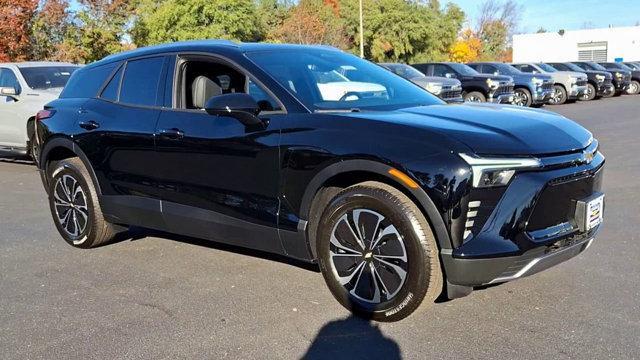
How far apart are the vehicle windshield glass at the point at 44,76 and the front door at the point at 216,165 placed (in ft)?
22.9

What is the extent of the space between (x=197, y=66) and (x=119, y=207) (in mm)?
1353

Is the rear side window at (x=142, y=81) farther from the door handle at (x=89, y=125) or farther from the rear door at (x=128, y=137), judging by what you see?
the door handle at (x=89, y=125)

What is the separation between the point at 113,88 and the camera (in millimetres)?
5457

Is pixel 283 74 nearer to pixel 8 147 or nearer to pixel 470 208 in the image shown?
pixel 470 208

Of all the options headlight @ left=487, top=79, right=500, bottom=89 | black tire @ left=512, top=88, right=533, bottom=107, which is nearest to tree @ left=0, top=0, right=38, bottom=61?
headlight @ left=487, top=79, right=500, bottom=89

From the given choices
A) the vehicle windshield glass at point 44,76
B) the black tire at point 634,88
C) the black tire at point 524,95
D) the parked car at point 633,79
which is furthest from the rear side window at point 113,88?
the black tire at point 634,88

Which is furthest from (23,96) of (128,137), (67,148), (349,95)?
(349,95)

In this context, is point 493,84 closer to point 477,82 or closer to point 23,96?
point 477,82

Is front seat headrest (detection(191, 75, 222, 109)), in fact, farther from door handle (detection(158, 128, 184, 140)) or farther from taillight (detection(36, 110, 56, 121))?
taillight (detection(36, 110, 56, 121))

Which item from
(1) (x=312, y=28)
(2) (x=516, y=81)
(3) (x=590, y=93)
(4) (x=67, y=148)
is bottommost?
(3) (x=590, y=93)

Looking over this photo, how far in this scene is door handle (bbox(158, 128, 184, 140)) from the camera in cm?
466

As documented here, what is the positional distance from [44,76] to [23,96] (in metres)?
0.63

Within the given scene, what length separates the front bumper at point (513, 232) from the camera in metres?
3.42

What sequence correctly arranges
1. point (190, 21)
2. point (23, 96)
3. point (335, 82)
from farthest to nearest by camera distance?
1. point (190, 21)
2. point (23, 96)
3. point (335, 82)
